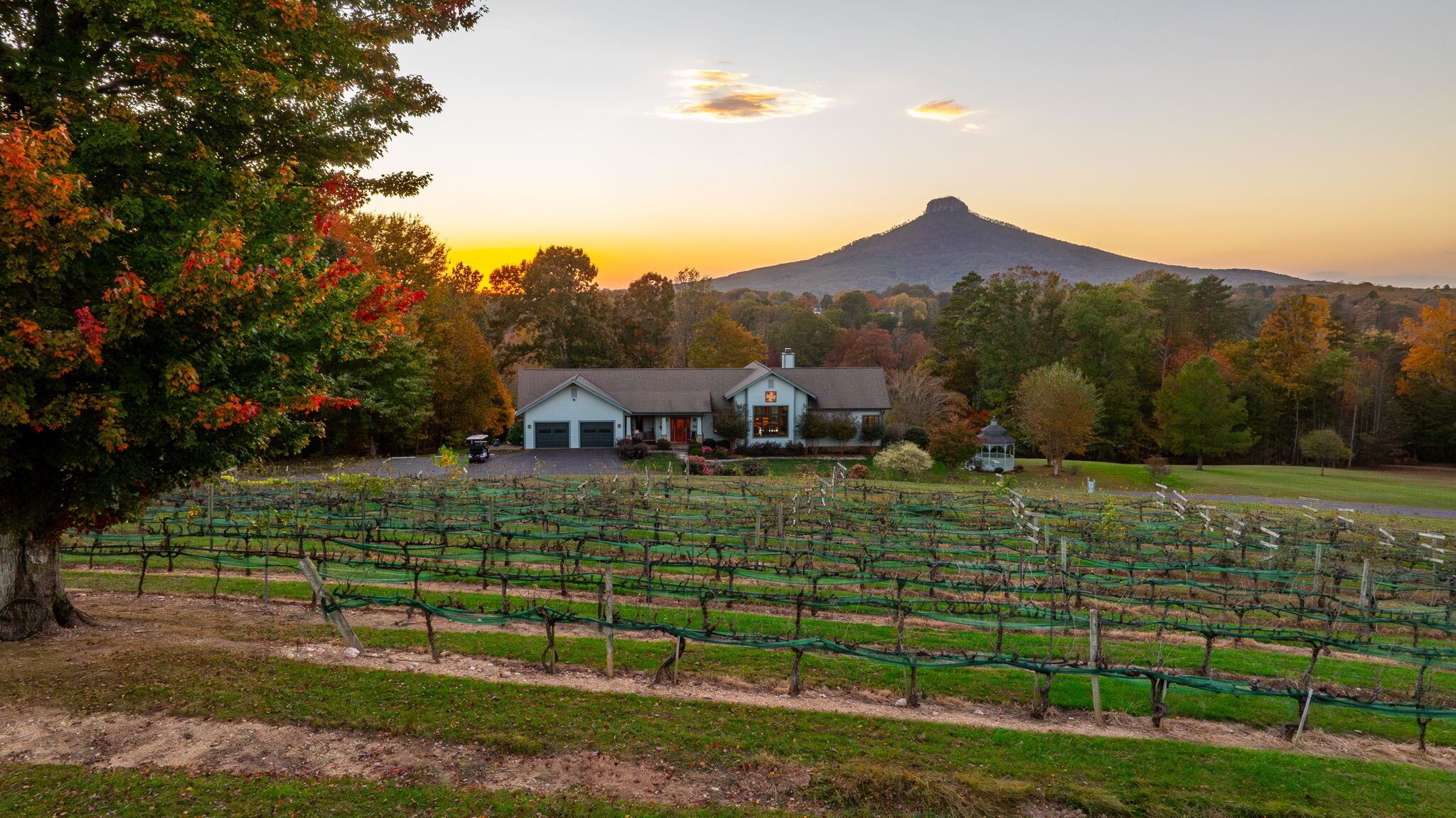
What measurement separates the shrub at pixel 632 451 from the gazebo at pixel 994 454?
67.4 ft

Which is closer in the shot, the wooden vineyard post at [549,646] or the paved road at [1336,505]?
the wooden vineyard post at [549,646]

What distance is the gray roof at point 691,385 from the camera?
5384 centimetres

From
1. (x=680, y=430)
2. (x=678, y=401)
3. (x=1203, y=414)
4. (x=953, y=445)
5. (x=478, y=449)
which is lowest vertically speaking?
(x=478, y=449)

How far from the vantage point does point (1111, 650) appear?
13500 mm

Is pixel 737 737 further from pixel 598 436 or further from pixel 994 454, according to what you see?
pixel 598 436

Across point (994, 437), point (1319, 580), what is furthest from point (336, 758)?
point (994, 437)

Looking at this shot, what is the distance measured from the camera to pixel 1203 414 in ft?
169

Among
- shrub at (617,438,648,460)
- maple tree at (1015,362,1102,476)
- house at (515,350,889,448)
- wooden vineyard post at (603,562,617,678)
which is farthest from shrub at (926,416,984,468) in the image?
wooden vineyard post at (603,562,617,678)

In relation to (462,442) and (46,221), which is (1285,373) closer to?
(462,442)

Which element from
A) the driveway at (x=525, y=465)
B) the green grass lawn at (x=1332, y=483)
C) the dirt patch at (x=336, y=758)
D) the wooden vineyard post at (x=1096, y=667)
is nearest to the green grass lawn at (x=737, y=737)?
the dirt patch at (x=336, y=758)

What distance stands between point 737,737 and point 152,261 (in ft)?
30.4

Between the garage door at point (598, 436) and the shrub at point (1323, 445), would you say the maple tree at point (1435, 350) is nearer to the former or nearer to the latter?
the shrub at point (1323, 445)

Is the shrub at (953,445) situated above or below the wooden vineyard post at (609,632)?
above

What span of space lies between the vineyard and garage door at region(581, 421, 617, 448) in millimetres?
22197
